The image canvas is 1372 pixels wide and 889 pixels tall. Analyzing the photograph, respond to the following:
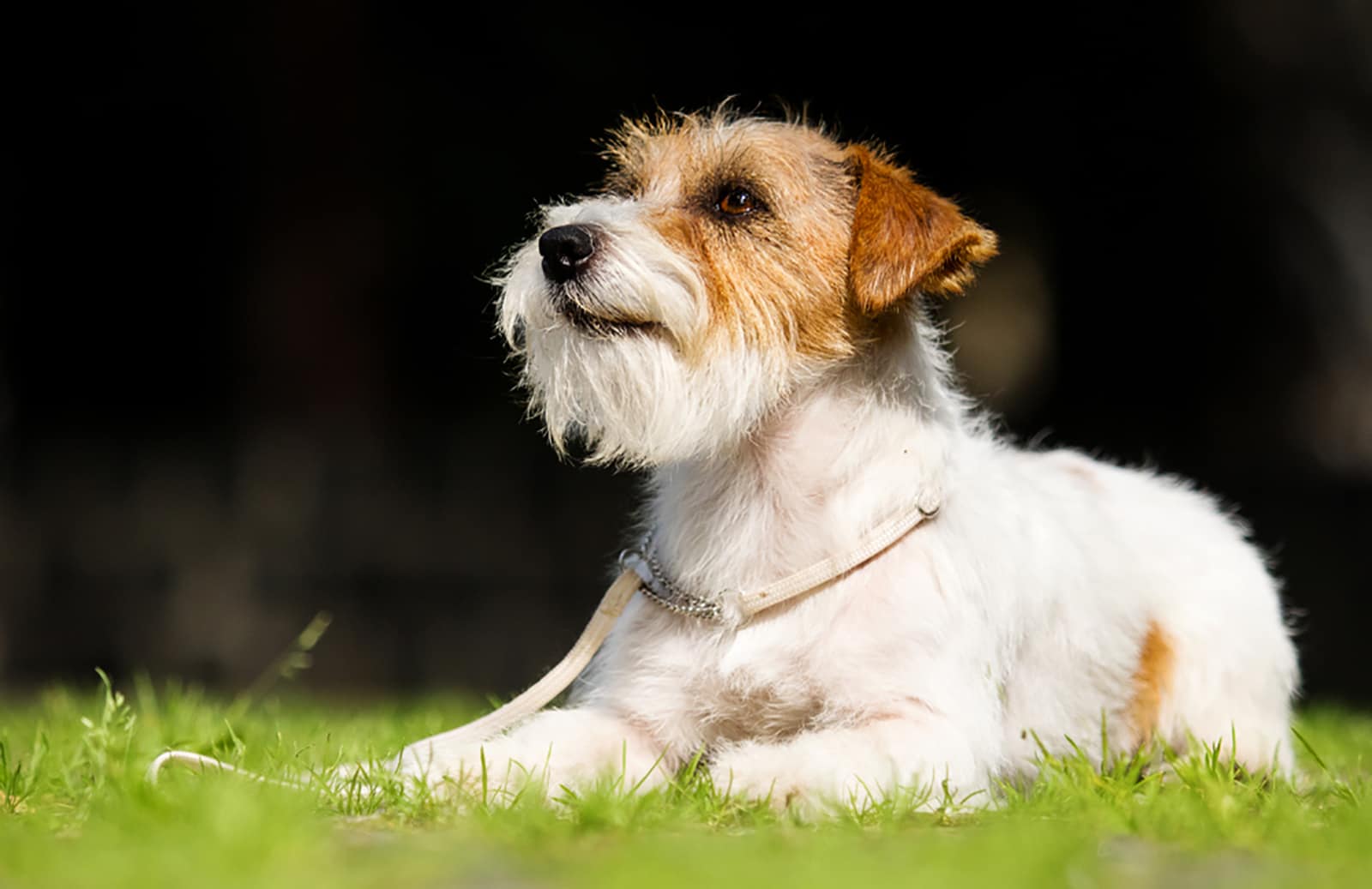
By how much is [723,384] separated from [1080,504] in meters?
1.48

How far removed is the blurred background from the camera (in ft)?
41.9

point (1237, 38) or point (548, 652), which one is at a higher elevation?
point (1237, 38)

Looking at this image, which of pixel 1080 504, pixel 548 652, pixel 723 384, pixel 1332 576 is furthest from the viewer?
pixel 548 652

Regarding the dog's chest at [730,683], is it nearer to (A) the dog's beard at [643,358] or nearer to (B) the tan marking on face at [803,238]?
(A) the dog's beard at [643,358]

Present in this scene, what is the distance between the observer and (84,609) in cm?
1273

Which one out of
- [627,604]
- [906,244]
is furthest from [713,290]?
[627,604]

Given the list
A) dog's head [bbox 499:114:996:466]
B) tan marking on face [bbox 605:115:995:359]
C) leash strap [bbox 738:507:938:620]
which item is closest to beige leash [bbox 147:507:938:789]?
leash strap [bbox 738:507:938:620]

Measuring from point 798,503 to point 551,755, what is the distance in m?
0.98

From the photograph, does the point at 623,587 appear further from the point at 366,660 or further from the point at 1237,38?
the point at 1237,38

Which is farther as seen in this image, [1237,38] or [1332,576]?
[1237,38]

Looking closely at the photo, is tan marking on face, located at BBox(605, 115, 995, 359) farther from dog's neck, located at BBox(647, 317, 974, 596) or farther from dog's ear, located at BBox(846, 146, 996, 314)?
dog's neck, located at BBox(647, 317, 974, 596)

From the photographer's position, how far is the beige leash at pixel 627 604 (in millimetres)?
4102

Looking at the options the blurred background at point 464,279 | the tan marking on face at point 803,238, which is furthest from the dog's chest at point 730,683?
the blurred background at point 464,279

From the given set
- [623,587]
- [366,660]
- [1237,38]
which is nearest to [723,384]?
[623,587]
